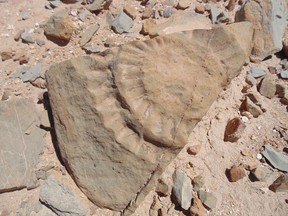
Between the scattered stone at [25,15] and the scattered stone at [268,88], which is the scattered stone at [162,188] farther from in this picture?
the scattered stone at [25,15]

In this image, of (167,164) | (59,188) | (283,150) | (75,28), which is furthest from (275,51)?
(59,188)

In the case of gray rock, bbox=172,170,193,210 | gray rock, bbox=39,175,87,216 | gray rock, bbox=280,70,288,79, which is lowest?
gray rock, bbox=39,175,87,216

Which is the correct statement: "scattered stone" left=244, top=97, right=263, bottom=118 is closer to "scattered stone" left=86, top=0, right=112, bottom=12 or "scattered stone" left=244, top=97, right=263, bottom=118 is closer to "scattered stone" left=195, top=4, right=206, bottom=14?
"scattered stone" left=195, top=4, right=206, bottom=14

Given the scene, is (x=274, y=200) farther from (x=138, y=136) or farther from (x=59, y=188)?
(x=59, y=188)

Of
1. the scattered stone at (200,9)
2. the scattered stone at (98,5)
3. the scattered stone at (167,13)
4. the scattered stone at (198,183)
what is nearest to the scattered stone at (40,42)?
the scattered stone at (98,5)

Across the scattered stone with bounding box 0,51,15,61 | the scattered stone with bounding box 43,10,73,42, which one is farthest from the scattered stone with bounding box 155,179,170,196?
the scattered stone with bounding box 0,51,15,61

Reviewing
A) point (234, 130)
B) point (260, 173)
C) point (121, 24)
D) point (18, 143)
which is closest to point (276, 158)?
point (260, 173)
